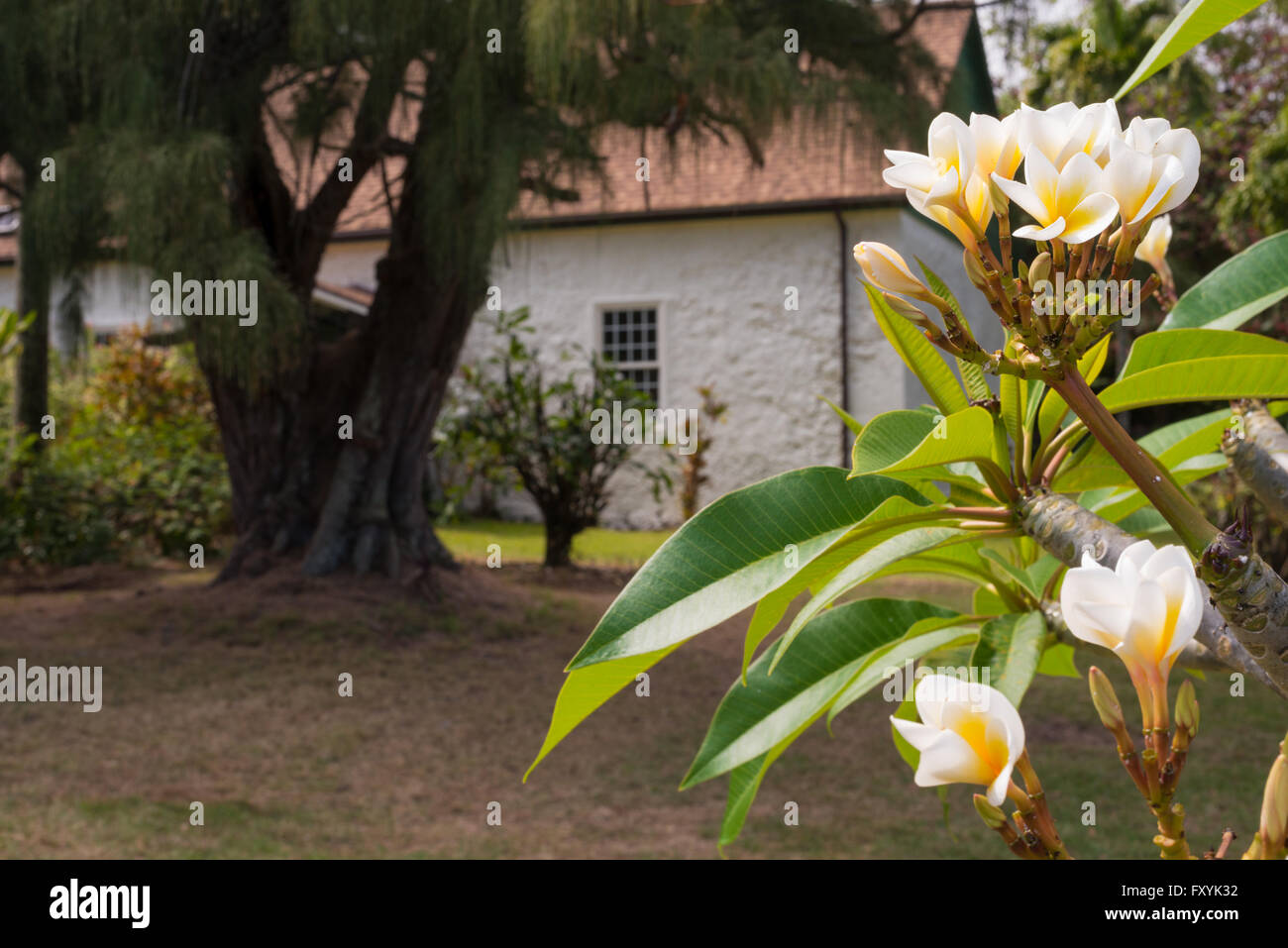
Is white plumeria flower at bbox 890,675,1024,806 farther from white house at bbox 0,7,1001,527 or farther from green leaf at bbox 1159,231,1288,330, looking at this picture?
white house at bbox 0,7,1001,527

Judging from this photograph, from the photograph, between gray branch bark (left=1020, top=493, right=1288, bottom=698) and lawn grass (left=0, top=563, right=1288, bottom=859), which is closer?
gray branch bark (left=1020, top=493, right=1288, bottom=698)

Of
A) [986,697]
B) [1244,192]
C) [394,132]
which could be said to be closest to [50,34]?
[394,132]

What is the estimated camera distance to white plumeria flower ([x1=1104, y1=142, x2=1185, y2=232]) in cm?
70

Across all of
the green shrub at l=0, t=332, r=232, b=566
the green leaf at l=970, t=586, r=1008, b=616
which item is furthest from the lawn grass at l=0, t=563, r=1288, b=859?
the green leaf at l=970, t=586, r=1008, b=616

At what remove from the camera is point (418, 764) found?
523cm

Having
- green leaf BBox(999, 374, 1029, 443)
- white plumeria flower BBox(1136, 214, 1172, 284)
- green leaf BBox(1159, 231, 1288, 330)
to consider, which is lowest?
green leaf BBox(999, 374, 1029, 443)

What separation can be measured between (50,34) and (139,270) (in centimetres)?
128

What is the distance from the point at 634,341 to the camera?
599 inches

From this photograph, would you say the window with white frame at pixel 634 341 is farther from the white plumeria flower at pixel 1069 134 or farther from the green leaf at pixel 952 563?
the white plumeria flower at pixel 1069 134

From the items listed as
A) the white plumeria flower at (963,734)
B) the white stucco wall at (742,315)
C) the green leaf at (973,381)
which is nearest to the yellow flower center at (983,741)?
the white plumeria flower at (963,734)

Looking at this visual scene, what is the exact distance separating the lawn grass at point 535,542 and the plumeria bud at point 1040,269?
980 cm

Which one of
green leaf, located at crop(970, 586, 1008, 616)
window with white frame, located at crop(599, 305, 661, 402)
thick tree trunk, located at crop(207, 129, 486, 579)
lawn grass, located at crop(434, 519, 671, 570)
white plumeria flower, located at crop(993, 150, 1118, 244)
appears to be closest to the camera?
white plumeria flower, located at crop(993, 150, 1118, 244)

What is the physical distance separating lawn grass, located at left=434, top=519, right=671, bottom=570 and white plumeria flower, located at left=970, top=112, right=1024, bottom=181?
9.77 metres

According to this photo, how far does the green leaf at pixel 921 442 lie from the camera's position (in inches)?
35.2
